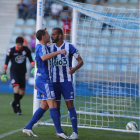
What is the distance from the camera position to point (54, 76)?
5.49 meters

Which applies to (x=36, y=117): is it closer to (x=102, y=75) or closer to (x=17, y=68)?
(x=102, y=75)

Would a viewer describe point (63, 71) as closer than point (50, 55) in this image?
No

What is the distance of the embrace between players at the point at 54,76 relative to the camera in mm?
5203

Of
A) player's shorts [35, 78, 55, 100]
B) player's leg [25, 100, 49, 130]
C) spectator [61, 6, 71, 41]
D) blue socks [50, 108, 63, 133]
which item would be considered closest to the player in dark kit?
spectator [61, 6, 71, 41]

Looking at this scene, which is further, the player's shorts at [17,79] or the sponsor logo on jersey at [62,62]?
the player's shorts at [17,79]

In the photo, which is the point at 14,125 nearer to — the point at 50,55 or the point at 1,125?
the point at 1,125

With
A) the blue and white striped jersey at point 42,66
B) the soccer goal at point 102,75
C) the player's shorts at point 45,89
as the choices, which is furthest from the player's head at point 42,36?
the soccer goal at point 102,75

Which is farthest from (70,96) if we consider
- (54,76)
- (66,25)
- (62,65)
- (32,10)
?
(32,10)

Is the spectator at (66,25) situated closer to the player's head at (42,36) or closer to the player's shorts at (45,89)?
the player's head at (42,36)

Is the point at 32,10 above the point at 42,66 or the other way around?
above

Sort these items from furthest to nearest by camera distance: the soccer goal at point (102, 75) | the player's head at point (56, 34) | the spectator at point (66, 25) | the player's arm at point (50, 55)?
the spectator at point (66, 25) < the soccer goal at point (102, 75) < the player's head at point (56, 34) < the player's arm at point (50, 55)

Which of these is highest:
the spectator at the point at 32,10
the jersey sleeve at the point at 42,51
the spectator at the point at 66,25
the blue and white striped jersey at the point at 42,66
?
the spectator at the point at 32,10

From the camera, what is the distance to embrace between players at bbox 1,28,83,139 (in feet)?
17.1

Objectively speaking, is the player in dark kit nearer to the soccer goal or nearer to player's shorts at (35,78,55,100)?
the soccer goal
